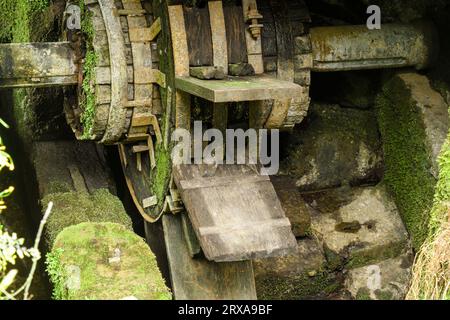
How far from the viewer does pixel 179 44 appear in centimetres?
477

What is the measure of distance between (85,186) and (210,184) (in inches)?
65.4

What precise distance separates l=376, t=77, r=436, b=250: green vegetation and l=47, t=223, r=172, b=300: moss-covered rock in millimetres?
2469

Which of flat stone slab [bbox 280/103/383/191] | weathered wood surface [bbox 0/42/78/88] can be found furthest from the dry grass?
weathered wood surface [bbox 0/42/78/88]

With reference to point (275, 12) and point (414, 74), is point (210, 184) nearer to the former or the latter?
point (275, 12)

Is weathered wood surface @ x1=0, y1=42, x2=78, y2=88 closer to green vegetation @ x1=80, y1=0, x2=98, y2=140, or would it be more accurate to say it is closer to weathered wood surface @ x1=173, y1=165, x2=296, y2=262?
green vegetation @ x1=80, y1=0, x2=98, y2=140

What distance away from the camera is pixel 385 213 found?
6.28 metres

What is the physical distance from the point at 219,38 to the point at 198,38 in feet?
0.47

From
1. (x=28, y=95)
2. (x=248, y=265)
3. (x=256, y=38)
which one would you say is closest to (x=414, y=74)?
(x=256, y=38)

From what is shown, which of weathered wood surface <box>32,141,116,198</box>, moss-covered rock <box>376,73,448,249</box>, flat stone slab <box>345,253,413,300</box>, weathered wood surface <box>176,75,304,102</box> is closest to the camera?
weathered wood surface <box>176,75,304,102</box>

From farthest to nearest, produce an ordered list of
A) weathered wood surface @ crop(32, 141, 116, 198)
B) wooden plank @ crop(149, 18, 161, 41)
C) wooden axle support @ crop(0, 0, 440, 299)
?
weathered wood surface @ crop(32, 141, 116, 198), wooden plank @ crop(149, 18, 161, 41), wooden axle support @ crop(0, 0, 440, 299)

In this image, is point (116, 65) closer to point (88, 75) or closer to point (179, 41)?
point (88, 75)

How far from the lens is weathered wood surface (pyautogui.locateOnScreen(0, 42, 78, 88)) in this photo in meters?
A: 5.27

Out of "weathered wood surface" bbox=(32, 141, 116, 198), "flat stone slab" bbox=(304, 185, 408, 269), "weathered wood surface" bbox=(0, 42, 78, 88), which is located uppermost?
"weathered wood surface" bbox=(0, 42, 78, 88)

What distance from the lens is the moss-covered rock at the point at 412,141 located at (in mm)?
5742
